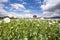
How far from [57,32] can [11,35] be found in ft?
2.12

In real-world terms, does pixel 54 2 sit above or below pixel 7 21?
above

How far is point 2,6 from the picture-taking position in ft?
6.80

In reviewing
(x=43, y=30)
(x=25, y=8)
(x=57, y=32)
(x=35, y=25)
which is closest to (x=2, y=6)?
(x=25, y=8)

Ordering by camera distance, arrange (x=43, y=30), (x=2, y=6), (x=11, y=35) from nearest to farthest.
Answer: (x=11, y=35), (x=43, y=30), (x=2, y=6)

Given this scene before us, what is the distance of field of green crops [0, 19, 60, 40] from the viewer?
1.53 meters

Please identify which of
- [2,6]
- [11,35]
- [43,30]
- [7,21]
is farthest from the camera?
[2,6]

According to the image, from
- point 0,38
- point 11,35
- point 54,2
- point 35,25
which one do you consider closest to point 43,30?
point 35,25

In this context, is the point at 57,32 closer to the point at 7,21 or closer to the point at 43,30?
the point at 43,30

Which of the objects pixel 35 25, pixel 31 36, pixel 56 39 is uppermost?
pixel 35 25

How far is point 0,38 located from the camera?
1528 mm

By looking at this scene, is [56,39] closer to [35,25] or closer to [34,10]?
[35,25]

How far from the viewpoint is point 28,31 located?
1.60 metres

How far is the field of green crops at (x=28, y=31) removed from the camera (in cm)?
153

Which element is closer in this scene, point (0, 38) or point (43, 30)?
point (0, 38)
